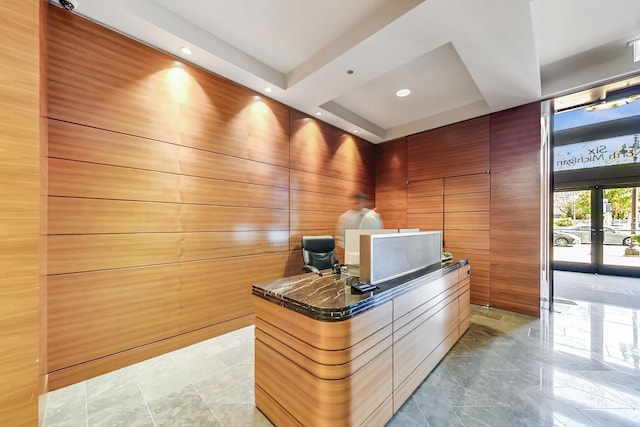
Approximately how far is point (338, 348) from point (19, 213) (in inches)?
79.7

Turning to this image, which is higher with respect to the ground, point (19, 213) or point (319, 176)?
point (319, 176)

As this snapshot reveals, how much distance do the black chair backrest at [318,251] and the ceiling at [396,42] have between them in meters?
2.19

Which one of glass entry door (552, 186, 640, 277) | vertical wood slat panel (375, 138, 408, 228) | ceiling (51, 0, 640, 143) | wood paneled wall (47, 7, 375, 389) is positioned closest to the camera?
wood paneled wall (47, 7, 375, 389)

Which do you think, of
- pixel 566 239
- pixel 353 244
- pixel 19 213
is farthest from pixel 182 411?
pixel 566 239

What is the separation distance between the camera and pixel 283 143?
389 cm

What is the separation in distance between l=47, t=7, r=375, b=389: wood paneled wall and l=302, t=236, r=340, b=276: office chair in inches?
15.3

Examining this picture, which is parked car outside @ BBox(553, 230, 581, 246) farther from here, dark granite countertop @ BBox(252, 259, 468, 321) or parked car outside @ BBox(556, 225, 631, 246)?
dark granite countertop @ BBox(252, 259, 468, 321)

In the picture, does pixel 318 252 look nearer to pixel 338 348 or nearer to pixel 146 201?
pixel 146 201

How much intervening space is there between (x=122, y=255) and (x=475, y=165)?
17.4ft

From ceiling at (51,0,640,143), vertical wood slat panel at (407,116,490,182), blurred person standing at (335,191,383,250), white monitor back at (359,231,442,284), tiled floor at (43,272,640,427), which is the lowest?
tiled floor at (43,272,640,427)

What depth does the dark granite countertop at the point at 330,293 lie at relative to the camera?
1395 millimetres

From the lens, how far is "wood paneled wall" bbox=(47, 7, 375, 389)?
2.15 metres

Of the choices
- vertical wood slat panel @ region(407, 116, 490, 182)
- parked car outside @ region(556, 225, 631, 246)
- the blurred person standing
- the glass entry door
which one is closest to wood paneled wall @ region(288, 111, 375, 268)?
the blurred person standing

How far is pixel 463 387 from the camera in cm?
208
